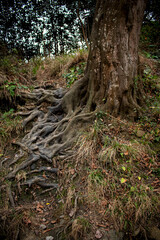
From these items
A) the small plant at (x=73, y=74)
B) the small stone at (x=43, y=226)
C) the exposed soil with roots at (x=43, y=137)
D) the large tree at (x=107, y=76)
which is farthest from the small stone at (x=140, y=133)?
the small plant at (x=73, y=74)

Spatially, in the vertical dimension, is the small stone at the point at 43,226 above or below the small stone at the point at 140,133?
below

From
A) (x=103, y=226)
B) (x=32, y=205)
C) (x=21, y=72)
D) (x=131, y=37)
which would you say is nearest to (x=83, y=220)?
(x=103, y=226)

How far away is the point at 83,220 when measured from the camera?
2.33m

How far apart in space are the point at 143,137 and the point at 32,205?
252cm

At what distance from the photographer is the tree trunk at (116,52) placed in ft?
11.7

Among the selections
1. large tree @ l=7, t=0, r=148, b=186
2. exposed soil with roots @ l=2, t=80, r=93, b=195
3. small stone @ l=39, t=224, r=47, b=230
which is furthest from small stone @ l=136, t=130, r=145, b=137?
small stone @ l=39, t=224, r=47, b=230

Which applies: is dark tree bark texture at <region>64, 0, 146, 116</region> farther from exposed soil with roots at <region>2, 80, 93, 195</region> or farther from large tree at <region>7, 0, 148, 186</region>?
exposed soil with roots at <region>2, 80, 93, 195</region>

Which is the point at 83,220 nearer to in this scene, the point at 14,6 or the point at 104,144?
the point at 104,144

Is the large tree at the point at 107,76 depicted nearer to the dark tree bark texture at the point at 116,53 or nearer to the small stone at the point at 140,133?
the dark tree bark texture at the point at 116,53

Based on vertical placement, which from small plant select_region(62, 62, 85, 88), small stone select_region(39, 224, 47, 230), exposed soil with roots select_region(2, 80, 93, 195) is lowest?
small stone select_region(39, 224, 47, 230)

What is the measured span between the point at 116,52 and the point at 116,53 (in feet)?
0.07

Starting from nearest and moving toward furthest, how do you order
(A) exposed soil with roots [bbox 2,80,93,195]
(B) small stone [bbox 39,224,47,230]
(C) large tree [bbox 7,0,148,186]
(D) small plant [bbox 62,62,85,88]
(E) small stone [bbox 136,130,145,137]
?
(B) small stone [bbox 39,224,47,230] → (A) exposed soil with roots [bbox 2,80,93,195] → (E) small stone [bbox 136,130,145,137] → (C) large tree [bbox 7,0,148,186] → (D) small plant [bbox 62,62,85,88]

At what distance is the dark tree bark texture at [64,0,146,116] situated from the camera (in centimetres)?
357

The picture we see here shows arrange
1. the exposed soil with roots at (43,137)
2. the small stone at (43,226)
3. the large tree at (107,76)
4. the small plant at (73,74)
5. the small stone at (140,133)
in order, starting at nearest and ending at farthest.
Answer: the small stone at (43,226), the exposed soil with roots at (43,137), the small stone at (140,133), the large tree at (107,76), the small plant at (73,74)
